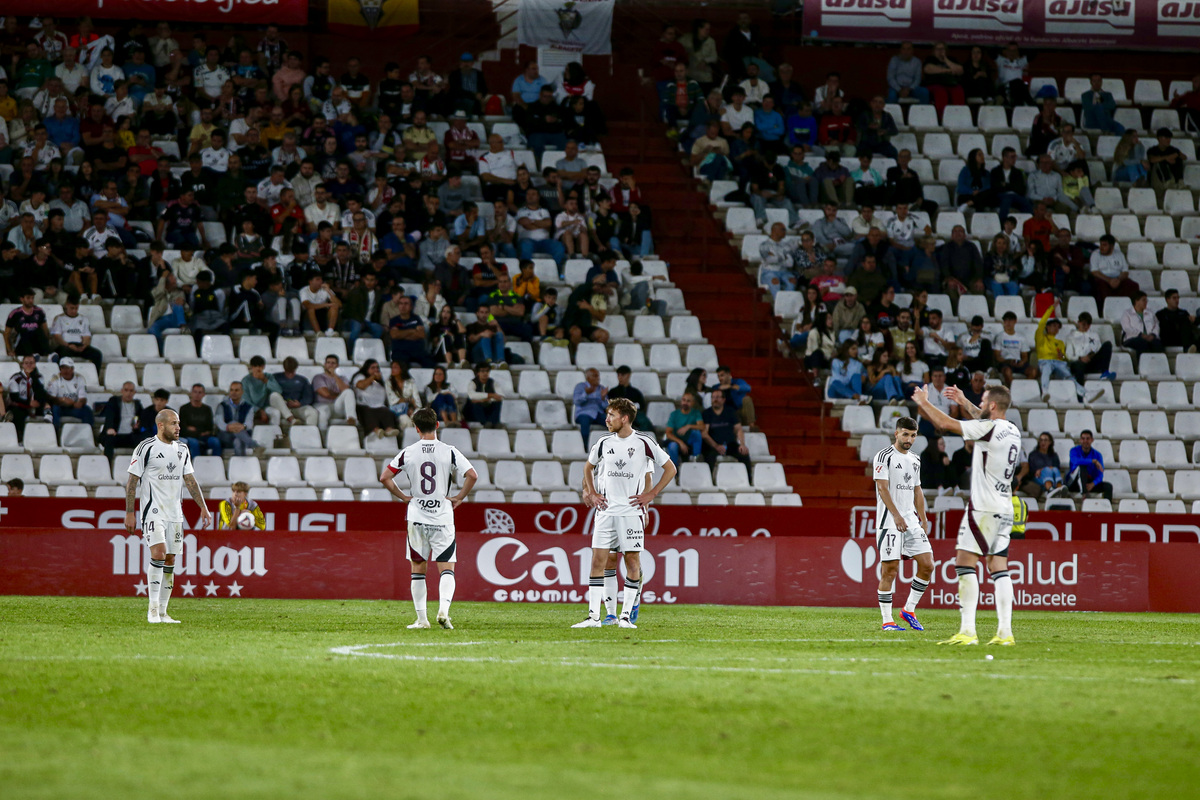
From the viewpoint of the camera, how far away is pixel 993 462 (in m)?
12.4

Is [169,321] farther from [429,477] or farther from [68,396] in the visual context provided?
[429,477]

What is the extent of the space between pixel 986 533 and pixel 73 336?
15.9 metres

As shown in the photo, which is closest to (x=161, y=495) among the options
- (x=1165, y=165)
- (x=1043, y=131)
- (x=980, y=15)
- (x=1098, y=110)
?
(x=980, y=15)

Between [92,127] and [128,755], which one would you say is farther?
[92,127]

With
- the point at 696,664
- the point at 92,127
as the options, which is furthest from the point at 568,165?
the point at 696,664

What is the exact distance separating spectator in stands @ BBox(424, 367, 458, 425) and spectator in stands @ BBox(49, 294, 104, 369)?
5.35m

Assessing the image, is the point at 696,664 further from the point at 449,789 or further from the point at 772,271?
the point at 772,271

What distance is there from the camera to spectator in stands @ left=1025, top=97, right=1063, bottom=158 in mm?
29234

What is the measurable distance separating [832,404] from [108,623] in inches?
526

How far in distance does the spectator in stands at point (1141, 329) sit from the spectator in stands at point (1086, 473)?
12.0 ft

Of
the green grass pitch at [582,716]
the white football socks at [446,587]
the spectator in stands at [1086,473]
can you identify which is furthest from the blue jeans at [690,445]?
the green grass pitch at [582,716]

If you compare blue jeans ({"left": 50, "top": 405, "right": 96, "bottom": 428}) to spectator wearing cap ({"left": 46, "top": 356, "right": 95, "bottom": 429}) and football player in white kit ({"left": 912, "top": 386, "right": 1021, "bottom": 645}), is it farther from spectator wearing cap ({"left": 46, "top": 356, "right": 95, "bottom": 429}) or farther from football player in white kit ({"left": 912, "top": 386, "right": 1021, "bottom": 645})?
football player in white kit ({"left": 912, "top": 386, "right": 1021, "bottom": 645})

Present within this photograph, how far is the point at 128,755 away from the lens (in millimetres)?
6547

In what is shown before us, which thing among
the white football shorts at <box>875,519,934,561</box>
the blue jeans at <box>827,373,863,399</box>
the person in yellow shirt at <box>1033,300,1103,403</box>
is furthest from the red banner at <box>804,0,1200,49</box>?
the white football shorts at <box>875,519,934,561</box>
